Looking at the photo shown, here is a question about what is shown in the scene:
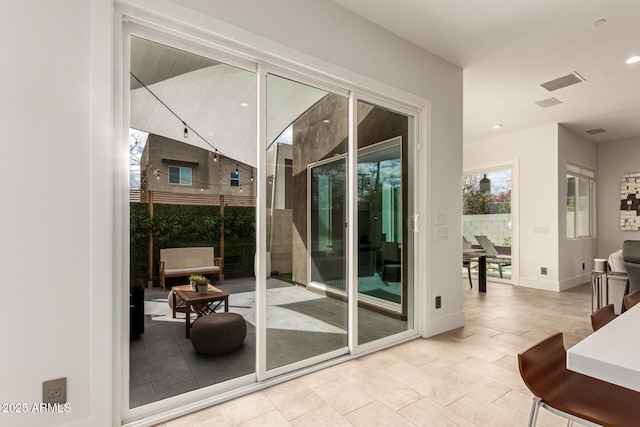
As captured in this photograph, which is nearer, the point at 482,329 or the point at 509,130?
the point at 482,329

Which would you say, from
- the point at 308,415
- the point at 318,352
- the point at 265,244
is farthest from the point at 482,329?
the point at 265,244

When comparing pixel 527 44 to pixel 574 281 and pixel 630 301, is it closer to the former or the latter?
pixel 630 301

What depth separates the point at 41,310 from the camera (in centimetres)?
163

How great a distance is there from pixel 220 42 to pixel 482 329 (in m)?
3.82

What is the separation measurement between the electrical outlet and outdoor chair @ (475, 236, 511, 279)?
23.3ft

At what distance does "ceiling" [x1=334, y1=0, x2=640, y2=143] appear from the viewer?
2.74 m

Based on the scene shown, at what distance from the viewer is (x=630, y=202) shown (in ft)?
21.7

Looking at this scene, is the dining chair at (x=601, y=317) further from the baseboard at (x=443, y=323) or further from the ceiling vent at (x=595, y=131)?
the ceiling vent at (x=595, y=131)

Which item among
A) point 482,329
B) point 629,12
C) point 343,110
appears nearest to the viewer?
point 629,12

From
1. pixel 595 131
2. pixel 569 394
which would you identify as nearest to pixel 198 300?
pixel 569 394

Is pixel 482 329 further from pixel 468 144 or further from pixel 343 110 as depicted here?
pixel 468 144

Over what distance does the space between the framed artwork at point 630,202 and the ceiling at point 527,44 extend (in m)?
2.18

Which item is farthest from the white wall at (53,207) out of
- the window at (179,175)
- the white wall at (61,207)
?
the window at (179,175)

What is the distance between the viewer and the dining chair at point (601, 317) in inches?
59.0
